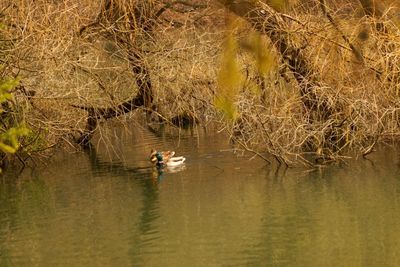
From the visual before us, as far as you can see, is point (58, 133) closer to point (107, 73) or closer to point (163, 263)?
point (107, 73)

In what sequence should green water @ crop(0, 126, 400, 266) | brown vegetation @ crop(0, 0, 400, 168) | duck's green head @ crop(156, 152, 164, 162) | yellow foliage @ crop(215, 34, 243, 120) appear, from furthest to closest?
1. duck's green head @ crop(156, 152, 164, 162)
2. brown vegetation @ crop(0, 0, 400, 168)
3. yellow foliage @ crop(215, 34, 243, 120)
4. green water @ crop(0, 126, 400, 266)

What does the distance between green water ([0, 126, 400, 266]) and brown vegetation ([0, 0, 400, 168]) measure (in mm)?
723

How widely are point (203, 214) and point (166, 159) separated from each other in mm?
3902

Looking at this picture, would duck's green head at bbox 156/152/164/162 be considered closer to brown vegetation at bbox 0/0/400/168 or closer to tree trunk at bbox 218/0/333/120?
brown vegetation at bbox 0/0/400/168

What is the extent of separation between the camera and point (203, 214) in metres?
13.2

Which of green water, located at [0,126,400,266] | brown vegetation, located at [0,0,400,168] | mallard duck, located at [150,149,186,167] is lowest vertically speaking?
green water, located at [0,126,400,266]

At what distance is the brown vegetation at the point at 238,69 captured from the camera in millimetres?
14719

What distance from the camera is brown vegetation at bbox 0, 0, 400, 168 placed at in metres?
14.7

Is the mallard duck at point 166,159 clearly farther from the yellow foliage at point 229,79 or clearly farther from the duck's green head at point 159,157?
the yellow foliage at point 229,79

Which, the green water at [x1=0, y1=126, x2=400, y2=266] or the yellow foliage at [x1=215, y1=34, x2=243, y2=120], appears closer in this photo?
the green water at [x1=0, y1=126, x2=400, y2=266]

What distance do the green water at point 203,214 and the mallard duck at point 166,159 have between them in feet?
0.60

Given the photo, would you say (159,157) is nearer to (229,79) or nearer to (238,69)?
(238,69)

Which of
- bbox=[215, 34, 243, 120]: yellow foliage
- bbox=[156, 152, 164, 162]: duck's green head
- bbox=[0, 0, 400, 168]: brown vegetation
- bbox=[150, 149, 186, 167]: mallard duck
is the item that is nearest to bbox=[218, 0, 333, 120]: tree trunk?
bbox=[0, 0, 400, 168]: brown vegetation

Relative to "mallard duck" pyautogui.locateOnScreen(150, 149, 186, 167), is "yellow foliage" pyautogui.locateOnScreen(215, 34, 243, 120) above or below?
above
